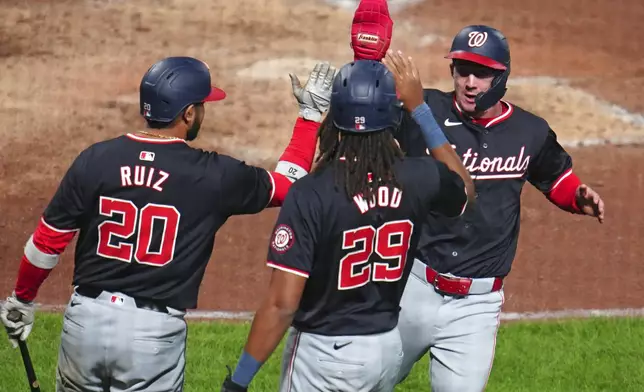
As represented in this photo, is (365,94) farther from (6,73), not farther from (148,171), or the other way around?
(6,73)

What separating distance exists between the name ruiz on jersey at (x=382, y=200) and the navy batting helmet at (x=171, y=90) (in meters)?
1.10

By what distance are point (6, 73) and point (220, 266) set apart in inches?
194

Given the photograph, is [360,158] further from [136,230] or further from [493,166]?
[493,166]

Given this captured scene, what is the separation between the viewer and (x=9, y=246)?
397 inches

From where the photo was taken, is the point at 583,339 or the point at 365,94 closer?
the point at 365,94

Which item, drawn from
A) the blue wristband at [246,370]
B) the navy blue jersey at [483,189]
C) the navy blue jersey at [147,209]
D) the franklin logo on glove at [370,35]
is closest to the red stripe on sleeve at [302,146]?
the navy blue jersey at [147,209]

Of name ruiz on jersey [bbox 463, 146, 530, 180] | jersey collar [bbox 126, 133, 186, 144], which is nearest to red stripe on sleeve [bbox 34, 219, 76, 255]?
jersey collar [bbox 126, 133, 186, 144]

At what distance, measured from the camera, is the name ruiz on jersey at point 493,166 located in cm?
625

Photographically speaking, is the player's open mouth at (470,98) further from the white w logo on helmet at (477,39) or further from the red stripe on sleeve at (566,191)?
the red stripe on sleeve at (566,191)

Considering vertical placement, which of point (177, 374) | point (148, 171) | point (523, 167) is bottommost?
point (177, 374)

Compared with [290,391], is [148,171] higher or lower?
higher

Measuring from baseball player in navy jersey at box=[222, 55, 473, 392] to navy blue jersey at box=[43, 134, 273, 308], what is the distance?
0.62 metres

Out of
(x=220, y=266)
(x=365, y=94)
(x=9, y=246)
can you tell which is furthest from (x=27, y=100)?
(x=365, y=94)

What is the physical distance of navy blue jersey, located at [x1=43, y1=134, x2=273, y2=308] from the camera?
5.20 metres
